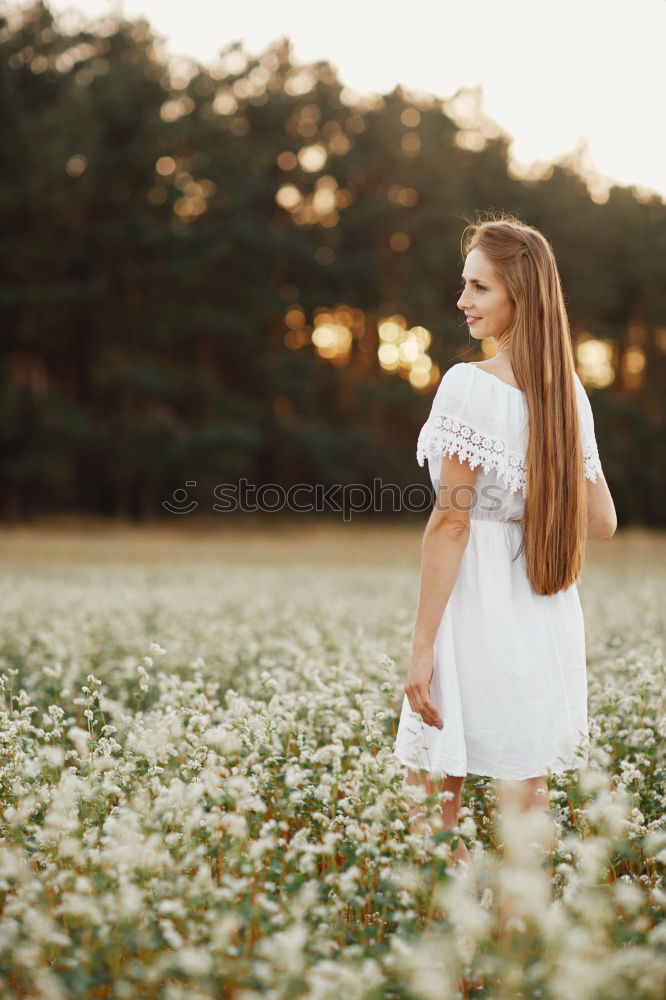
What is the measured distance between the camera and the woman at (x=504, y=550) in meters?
3.42

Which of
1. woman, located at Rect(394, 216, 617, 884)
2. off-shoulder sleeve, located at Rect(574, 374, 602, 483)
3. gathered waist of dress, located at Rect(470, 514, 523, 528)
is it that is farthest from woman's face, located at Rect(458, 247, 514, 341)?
gathered waist of dress, located at Rect(470, 514, 523, 528)

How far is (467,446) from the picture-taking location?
3340 mm

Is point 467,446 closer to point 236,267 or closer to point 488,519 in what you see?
point 488,519

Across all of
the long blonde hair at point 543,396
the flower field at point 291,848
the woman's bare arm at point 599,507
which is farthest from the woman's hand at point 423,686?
the woman's bare arm at point 599,507

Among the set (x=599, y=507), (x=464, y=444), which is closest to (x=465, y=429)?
(x=464, y=444)

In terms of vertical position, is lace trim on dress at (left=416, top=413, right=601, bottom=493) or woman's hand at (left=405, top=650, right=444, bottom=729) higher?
lace trim on dress at (left=416, top=413, right=601, bottom=493)

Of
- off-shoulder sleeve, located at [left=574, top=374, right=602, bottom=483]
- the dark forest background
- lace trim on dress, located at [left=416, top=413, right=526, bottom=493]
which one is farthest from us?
the dark forest background

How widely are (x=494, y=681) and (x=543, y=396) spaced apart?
1.15 meters

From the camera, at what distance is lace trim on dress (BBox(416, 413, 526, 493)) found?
11.0ft

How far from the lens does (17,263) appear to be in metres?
32.2

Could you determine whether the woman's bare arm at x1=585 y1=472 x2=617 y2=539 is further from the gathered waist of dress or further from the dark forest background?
the dark forest background

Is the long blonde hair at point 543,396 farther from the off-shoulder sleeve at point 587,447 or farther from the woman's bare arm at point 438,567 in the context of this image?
the woman's bare arm at point 438,567

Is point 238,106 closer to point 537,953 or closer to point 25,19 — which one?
point 25,19

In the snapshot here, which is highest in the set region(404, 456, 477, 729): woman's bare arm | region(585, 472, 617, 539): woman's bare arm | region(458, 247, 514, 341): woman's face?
region(458, 247, 514, 341): woman's face
